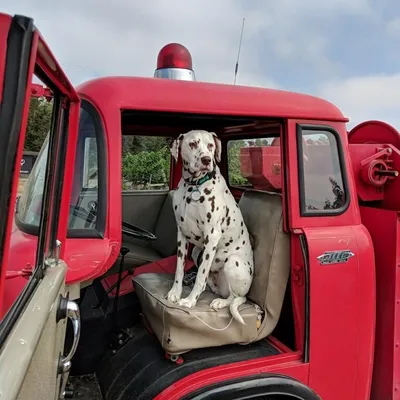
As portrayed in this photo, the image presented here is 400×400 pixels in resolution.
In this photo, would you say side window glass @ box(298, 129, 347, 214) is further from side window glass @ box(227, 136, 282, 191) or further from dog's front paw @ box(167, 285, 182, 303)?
dog's front paw @ box(167, 285, 182, 303)

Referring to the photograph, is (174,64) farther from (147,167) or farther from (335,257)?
(335,257)

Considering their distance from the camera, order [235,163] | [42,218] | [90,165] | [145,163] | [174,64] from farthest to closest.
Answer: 1. [145,163]
2. [235,163]
3. [174,64]
4. [90,165]
5. [42,218]

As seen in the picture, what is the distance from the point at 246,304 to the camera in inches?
87.7

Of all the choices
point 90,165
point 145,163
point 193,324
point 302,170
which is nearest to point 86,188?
point 90,165

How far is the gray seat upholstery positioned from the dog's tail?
0.03m

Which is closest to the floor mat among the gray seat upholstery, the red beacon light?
the gray seat upholstery

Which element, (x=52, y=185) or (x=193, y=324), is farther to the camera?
(x=193, y=324)

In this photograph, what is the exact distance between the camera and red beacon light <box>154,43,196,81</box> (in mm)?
2621

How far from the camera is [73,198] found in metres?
1.97

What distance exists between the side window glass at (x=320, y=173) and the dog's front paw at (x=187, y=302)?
0.76 meters

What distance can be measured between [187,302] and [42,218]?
1003 mm

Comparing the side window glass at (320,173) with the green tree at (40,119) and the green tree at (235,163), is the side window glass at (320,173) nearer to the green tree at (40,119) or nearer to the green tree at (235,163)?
the green tree at (235,163)

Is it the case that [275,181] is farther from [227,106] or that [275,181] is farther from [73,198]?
[73,198]

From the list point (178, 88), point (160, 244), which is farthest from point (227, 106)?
point (160, 244)
